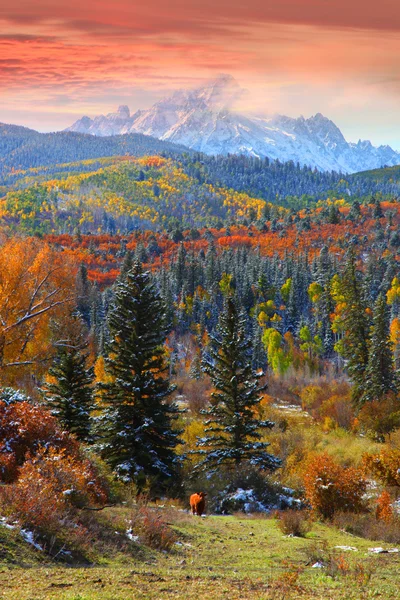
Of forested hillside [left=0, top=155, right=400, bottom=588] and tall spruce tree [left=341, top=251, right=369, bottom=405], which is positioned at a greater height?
tall spruce tree [left=341, top=251, right=369, bottom=405]

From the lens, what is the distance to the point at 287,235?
7869 inches

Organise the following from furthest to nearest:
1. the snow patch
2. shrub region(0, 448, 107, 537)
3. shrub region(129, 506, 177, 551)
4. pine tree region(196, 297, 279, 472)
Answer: pine tree region(196, 297, 279, 472)
shrub region(129, 506, 177, 551)
shrub region(0, 448, 107, 537)
the snow patch

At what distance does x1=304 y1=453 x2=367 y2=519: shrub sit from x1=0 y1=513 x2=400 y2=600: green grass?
6718 mm

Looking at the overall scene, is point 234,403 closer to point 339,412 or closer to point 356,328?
point 356,328

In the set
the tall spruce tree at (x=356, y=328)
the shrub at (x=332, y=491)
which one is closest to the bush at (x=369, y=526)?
the shrub at (x=332, y=491)

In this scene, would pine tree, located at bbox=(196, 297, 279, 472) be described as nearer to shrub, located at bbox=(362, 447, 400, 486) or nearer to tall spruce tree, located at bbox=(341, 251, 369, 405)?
shrub, located at bbox=(362, 447, 400, 486)

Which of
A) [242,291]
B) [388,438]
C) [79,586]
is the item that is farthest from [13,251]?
[242,291]

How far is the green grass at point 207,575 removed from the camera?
358 inches

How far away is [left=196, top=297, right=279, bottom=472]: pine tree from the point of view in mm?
30891

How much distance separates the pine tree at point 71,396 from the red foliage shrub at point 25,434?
10185 millimetres

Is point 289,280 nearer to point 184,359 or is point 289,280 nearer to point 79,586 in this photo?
point 184,359

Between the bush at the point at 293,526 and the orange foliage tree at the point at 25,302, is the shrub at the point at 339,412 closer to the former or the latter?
the orange foliage tree at the point at 25,302

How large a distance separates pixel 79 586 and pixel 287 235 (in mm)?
196472

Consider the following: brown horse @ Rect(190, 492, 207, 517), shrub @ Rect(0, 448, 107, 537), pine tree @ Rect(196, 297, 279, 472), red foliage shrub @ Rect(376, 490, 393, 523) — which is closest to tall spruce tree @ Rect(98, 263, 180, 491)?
pine tree @ Rect(196, 297, 279, 472)
